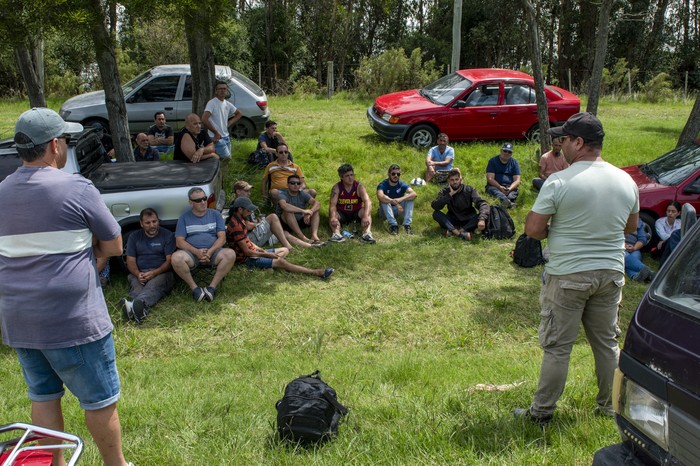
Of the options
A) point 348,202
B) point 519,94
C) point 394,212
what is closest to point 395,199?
point 394,212

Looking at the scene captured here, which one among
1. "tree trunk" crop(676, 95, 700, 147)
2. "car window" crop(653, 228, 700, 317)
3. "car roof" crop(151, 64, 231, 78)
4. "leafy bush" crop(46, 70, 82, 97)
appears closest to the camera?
"car window" crop(653, 228, 700, 317)

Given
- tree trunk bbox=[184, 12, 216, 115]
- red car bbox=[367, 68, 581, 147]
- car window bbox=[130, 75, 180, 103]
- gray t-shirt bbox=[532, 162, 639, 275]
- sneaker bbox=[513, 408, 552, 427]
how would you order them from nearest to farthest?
gray t-shirt bbox=[532, 162, 639, 275] < sneaker bbox=[513, 408, 552, 427] < tree trunk bbox=[184, 12, 216, 115] < red car bbox=[367, 68, 581, 147] < car window bbox=[130, 75, 180, 103]

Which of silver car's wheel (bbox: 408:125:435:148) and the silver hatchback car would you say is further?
the silver hatchback car

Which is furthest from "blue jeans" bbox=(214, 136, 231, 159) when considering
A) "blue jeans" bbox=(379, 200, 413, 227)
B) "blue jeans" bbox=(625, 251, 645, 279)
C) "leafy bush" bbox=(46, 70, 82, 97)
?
"leafy bush" bbox=(46, 70, 82, 97)

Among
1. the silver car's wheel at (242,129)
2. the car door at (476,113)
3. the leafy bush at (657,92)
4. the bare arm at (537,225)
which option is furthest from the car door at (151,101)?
the leafy bush at (657,92)

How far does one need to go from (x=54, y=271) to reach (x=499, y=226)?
26.0 ft

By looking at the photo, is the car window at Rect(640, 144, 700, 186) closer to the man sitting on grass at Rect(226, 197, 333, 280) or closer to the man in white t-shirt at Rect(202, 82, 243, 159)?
the man sitting on grass at Rect(226, 197, 333, 280)

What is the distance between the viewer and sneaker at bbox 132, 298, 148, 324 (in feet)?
22.5

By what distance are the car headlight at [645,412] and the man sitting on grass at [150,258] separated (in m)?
5.62

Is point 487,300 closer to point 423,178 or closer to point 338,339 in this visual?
point 338,339

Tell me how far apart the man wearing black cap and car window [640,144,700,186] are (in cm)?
209

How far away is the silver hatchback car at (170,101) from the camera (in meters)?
13.2

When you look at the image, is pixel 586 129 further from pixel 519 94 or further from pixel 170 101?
pixel 170 101

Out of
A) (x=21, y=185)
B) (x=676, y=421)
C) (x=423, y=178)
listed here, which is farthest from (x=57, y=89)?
(x=676, y=421)
